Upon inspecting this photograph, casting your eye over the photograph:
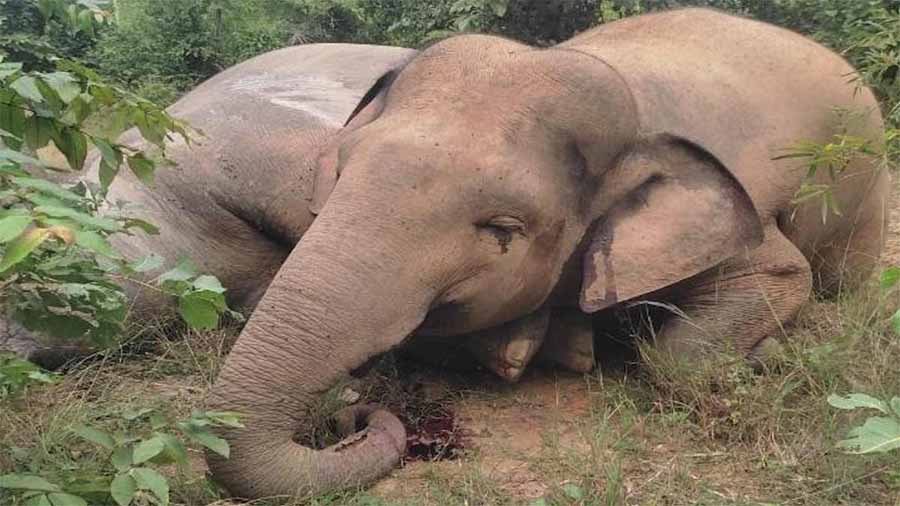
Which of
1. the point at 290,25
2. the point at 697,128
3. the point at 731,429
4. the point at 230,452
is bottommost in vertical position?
the point at 290,25

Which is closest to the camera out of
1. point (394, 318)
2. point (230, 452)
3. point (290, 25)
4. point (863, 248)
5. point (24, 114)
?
point (24, 114)

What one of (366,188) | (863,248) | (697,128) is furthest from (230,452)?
(863,248)

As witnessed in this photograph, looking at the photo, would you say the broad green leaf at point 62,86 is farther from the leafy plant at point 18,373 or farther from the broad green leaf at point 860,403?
the broad green leaf at point 860,403

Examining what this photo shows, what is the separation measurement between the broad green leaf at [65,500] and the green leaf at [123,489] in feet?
0.20

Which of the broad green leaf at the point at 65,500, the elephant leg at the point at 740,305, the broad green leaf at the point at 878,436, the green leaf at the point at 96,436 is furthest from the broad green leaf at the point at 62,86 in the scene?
the elephant leg at the point at 740,305

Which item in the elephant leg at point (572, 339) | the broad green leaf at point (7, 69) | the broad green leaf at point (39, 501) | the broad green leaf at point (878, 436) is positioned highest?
the broad green leaf at point (7, 69)

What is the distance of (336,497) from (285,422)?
0.78ft

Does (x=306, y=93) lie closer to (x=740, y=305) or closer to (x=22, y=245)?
(x=740, y=305)

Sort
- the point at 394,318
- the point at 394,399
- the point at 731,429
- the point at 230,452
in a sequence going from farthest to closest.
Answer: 1. the point at 394,399
2. the point at 731,429
3. the point at 394,318
4. the point at 230,452

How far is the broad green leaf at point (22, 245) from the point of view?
6.12ft

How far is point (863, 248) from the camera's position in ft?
14.6

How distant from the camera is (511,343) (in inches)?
141

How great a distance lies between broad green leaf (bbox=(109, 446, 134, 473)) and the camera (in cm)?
244

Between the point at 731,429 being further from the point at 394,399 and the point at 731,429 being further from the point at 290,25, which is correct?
the point at 290,25
